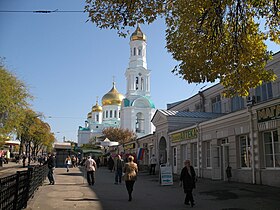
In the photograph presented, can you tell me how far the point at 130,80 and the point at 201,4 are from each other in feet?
233

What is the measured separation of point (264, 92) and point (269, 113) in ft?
24.3

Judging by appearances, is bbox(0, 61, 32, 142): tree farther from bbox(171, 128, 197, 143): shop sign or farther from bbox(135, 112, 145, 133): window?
bbox(135, 112, 145, 133): window

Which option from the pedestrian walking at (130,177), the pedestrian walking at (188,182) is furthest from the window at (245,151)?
the pedestrian walking at (130,177)

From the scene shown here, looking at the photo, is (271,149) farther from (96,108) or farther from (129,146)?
(96,108)

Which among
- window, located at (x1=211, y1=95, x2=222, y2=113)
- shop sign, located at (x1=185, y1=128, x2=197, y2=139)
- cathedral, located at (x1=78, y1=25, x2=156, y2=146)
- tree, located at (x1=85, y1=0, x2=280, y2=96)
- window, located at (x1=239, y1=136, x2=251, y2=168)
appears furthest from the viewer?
cathedral, located at (x1=78, y1=25, x2=156, y2=146)

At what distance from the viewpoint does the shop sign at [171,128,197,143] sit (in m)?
23.4

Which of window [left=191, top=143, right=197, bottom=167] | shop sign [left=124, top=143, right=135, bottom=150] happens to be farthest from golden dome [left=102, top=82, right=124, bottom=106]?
window [left=191, top=143, right=197, bottom=167]

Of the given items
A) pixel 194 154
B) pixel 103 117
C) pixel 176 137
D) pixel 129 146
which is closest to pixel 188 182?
pixel 194 154

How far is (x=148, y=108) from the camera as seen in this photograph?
80.6 m

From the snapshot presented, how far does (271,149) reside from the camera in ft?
51.6

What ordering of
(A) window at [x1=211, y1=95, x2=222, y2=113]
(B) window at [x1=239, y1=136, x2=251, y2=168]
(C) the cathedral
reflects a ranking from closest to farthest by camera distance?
(B) window at [x1=239, y1=136, x2=251, y2=168]
(A) window at [x1=211, y1=95, x2=222, y2=113]
(C) the cathedral

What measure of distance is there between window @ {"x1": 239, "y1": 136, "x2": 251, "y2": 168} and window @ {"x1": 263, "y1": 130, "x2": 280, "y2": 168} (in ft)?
4.16

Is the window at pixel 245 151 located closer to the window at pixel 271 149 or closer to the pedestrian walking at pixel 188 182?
the window at pixel 271 149

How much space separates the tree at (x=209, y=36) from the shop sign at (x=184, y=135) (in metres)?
11.8
